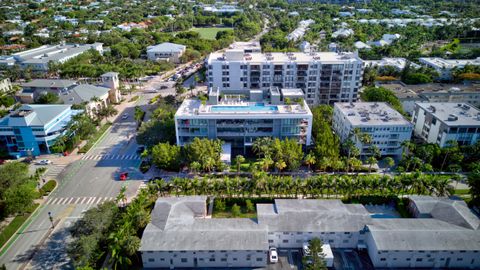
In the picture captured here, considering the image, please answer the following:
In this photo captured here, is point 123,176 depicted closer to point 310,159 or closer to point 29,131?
point 29,131

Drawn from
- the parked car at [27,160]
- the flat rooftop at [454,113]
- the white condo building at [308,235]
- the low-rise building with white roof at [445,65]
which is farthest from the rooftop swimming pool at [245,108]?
the low-rise building with white roof at [445,65]

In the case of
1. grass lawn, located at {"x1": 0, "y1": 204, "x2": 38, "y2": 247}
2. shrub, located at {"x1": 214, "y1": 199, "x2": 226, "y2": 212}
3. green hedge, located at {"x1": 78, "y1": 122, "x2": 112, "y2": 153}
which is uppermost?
shrub, located at {"x1": 214, "y1": 199, "x2": 226, "y2": 212}

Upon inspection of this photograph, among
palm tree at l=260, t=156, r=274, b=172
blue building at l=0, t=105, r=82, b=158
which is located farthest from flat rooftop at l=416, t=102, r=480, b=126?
blue building at l=0, t=105, r=82, b=158

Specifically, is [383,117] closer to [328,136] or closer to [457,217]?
[328,136]

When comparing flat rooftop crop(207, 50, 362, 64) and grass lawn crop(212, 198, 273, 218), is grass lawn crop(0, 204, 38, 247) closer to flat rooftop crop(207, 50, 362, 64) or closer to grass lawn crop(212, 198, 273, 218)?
grass lawn crop(212, 198, 273, 218)

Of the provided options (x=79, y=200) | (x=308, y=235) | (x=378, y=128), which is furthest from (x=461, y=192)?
(x=79, y=200)

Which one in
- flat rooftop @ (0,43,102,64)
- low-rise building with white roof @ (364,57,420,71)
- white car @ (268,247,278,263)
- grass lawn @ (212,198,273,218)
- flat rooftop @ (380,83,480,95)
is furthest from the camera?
flat rooftop @ (0,43,102,64)

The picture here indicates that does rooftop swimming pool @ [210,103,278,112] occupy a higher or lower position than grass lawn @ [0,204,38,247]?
higher

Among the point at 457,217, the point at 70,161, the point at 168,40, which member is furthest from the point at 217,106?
the point at 168,40
